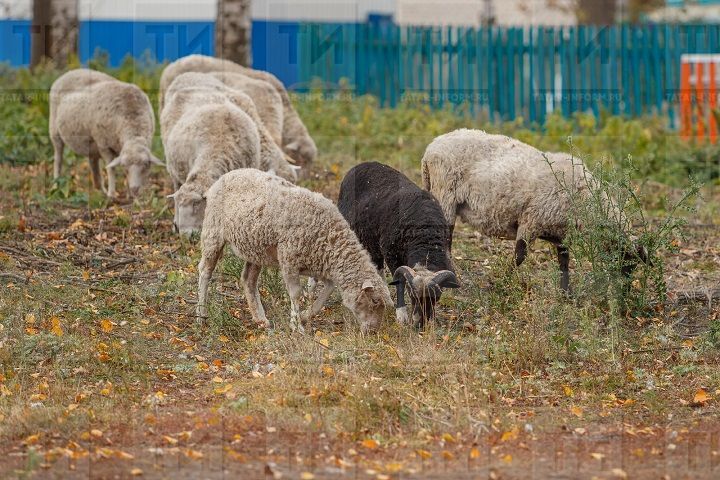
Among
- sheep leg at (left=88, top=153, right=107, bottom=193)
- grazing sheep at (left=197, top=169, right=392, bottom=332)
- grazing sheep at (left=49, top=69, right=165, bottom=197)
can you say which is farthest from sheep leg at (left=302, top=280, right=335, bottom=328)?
sheep leg at (left=88, top=153, right=107, bottom=193)

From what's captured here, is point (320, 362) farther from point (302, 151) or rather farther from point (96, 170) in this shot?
point (96, 170)

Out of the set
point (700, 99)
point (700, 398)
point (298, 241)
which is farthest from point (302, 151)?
point (700, 99)

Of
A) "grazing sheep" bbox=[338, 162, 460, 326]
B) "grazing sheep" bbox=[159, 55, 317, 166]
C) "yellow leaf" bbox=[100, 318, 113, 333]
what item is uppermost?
"grazing sheep" bbox=[159, 55, 317, 166]

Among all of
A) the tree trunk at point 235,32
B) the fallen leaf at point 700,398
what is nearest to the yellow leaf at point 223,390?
the fallen leaf at point 700,398

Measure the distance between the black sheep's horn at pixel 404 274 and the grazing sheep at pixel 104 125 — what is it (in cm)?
540

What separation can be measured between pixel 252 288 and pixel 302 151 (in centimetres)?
527

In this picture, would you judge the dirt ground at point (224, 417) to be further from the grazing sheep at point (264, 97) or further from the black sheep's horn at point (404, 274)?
the grazing sheep at point (264, 97)

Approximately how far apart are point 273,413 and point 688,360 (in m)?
3.43

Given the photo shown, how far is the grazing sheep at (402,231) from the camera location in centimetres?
891

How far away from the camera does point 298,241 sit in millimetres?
9055

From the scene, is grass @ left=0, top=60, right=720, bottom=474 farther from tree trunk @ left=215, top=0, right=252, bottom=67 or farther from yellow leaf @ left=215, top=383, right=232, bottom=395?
tree trunk @ left=215, top=0, right=252, bottom=67

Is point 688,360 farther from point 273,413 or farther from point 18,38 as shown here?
point 18,38

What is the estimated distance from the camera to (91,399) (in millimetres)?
7605

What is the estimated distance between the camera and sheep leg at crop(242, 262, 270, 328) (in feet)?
31.8
